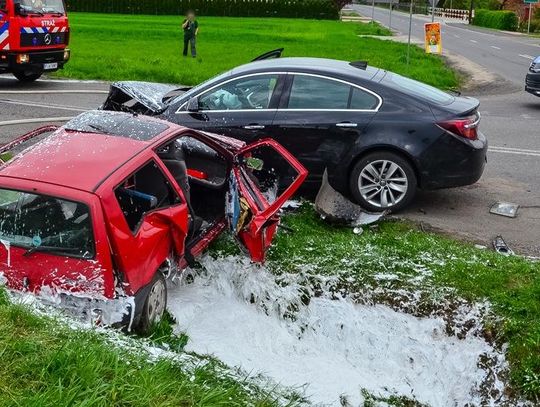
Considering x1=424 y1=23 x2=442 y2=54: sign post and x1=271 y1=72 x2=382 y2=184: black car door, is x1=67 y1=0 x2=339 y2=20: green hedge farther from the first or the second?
x1=271 y1=72 x2=382 y2=184: black car door

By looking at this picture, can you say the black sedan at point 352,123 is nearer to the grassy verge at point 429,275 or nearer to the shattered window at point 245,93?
the shattered window at point 245,93

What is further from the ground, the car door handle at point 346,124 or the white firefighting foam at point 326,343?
the car door handle at point 346,124

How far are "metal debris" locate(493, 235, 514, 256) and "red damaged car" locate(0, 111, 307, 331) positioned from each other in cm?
222

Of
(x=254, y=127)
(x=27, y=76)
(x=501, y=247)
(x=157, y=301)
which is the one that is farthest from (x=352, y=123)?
(x=27, y=76)

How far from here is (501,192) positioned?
9039mm

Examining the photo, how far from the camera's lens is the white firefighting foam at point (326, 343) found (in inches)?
210

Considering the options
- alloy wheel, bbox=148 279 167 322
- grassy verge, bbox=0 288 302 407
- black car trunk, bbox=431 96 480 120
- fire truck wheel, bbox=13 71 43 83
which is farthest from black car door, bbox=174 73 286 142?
fire truck wheel, bbox=13 71 43 83

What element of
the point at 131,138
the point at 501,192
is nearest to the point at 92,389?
the point at 131,138

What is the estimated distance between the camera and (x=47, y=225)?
4918 mm

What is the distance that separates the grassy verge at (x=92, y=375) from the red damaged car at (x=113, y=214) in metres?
0.49

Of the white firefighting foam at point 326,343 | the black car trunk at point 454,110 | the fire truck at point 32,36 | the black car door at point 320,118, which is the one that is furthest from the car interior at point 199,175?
the fire truck at point 32,36

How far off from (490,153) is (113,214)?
25.4 feet

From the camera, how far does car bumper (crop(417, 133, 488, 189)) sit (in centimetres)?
774

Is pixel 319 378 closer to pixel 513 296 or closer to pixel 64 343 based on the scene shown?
pixel 513 296
